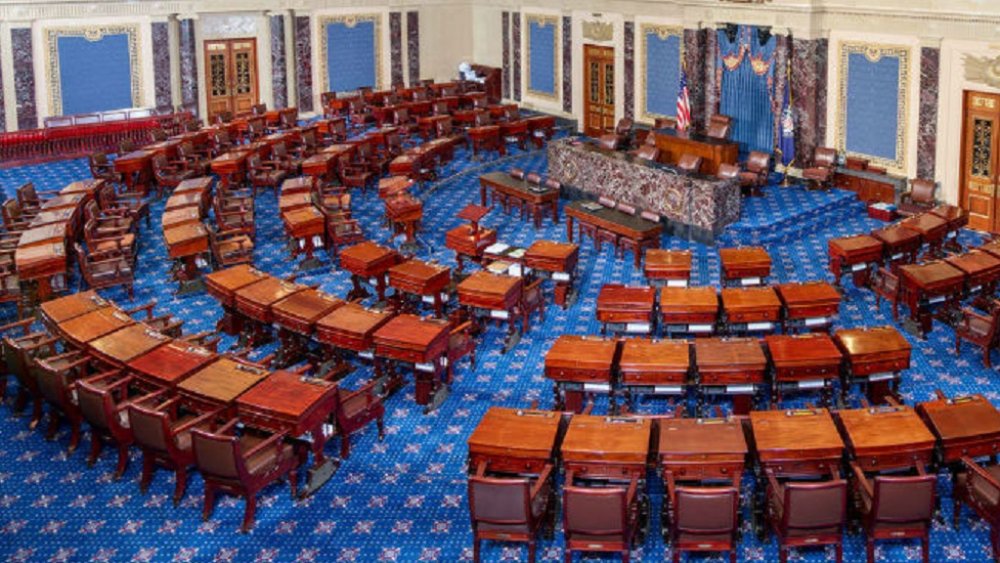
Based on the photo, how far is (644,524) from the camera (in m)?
10.6

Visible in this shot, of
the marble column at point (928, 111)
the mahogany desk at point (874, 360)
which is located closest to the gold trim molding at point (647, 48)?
the marble column at point (928, 111)

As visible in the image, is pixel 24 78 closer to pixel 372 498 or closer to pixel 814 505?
pixel 372 498

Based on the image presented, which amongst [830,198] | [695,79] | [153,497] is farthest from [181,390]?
[695,79]

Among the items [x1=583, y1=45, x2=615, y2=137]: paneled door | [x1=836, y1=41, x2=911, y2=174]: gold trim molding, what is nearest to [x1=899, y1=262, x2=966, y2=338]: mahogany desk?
[x1=836, y1=41, x2=911, y2=174]: gold trim molding

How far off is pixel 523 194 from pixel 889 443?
438 inches

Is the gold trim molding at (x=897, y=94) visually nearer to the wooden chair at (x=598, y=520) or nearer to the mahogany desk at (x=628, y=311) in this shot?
the mahogany desk at (x=628, y=311)

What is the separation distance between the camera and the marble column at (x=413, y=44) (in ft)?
104

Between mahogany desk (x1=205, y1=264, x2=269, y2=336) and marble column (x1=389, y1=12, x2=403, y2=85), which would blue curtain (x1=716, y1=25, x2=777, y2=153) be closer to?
marble column (x1=389, y1=12, x2=403, y2=85)

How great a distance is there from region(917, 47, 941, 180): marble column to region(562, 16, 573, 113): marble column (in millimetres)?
10249

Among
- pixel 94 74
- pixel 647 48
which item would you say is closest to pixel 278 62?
pixel 94 74

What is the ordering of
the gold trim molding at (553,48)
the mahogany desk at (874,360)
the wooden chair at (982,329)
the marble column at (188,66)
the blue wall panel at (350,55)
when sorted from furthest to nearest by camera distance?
the blue wall panel at (350,55)
the gold trim molding at (553,48)
the marble column at (188,66)
the wooden chair at (982,329)
the mahogany desk at (874,360)

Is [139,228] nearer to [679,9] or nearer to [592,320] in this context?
[592,320]

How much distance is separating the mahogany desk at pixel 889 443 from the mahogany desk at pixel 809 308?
346cm

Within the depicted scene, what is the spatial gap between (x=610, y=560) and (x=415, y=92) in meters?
20.3
